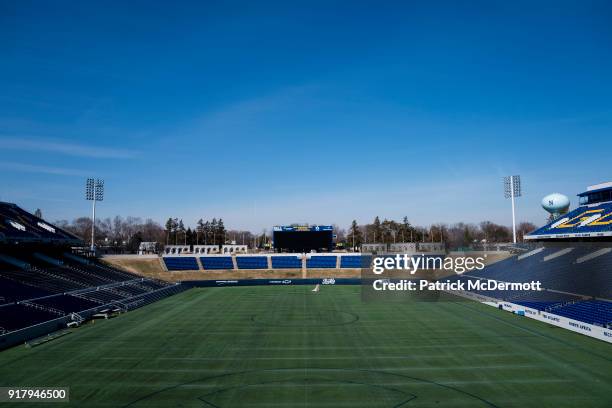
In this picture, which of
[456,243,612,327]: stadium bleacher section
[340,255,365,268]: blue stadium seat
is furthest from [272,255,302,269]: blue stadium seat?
[456,243,612,327]: stadium bleacher section

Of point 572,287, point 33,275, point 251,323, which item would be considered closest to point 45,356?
point 251,323

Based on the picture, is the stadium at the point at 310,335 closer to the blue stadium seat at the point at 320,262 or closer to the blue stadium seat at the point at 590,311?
the blue stadium seat at the point at 590,311

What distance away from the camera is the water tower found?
217 ft

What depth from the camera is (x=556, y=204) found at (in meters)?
66.4

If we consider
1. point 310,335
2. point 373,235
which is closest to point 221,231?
point 373,235

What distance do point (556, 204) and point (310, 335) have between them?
A: 180 feet

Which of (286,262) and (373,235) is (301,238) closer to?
(286,262)

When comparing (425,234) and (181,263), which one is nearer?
(181,263)

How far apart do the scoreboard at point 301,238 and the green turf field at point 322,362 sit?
35915mm

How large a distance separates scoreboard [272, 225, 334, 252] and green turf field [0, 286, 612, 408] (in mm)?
35915

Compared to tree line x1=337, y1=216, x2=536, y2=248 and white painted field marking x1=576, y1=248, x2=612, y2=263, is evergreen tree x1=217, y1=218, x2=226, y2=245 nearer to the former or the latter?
tree line x1=337, y1=216, x2=536, y2=248

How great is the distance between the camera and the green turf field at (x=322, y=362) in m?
17.1

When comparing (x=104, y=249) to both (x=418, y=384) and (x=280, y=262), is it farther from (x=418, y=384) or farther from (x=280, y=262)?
(x=418, y=384)

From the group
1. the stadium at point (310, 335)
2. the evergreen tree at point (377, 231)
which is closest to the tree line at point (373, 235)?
the evergreen tree at point (377, 231)
